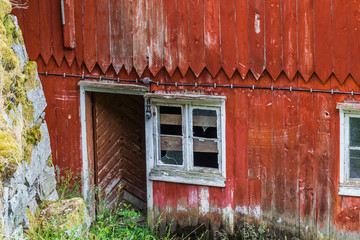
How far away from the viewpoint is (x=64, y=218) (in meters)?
7.54

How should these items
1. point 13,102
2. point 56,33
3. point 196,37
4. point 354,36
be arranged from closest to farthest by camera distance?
point 13,102 → point 354,36 → point 196,37 → point 56,33

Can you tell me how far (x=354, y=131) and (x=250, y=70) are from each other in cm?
157

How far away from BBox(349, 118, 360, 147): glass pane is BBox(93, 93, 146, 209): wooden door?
3.52m

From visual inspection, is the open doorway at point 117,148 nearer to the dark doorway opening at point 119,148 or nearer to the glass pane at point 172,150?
the dark doorway opening at point 119,148

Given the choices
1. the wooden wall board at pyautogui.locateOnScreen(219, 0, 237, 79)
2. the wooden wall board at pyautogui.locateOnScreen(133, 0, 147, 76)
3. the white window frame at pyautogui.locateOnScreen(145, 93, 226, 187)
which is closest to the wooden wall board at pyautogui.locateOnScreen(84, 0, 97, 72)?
the wooden wall board at pyautogui.locateOnScreen(133, 0, 147, 76)

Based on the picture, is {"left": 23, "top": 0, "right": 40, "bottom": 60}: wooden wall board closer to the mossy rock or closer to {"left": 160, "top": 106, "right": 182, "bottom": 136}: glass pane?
{"left": 160, "top": 106, "right": 182, "bottom": 136}: glass pane

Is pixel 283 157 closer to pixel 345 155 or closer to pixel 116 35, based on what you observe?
pixel 345 155

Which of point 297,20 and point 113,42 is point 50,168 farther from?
point 297,20

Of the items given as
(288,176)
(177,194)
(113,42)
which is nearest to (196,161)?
(177,194)

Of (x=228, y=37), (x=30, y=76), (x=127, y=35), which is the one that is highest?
(x=127, y=35)

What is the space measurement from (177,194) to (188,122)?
3.56 ft

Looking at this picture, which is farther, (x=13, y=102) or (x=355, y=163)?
(x=355, y=163)

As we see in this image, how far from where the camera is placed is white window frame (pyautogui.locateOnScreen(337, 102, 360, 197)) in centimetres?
845

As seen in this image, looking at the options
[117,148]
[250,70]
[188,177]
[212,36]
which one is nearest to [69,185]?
[117,148]
